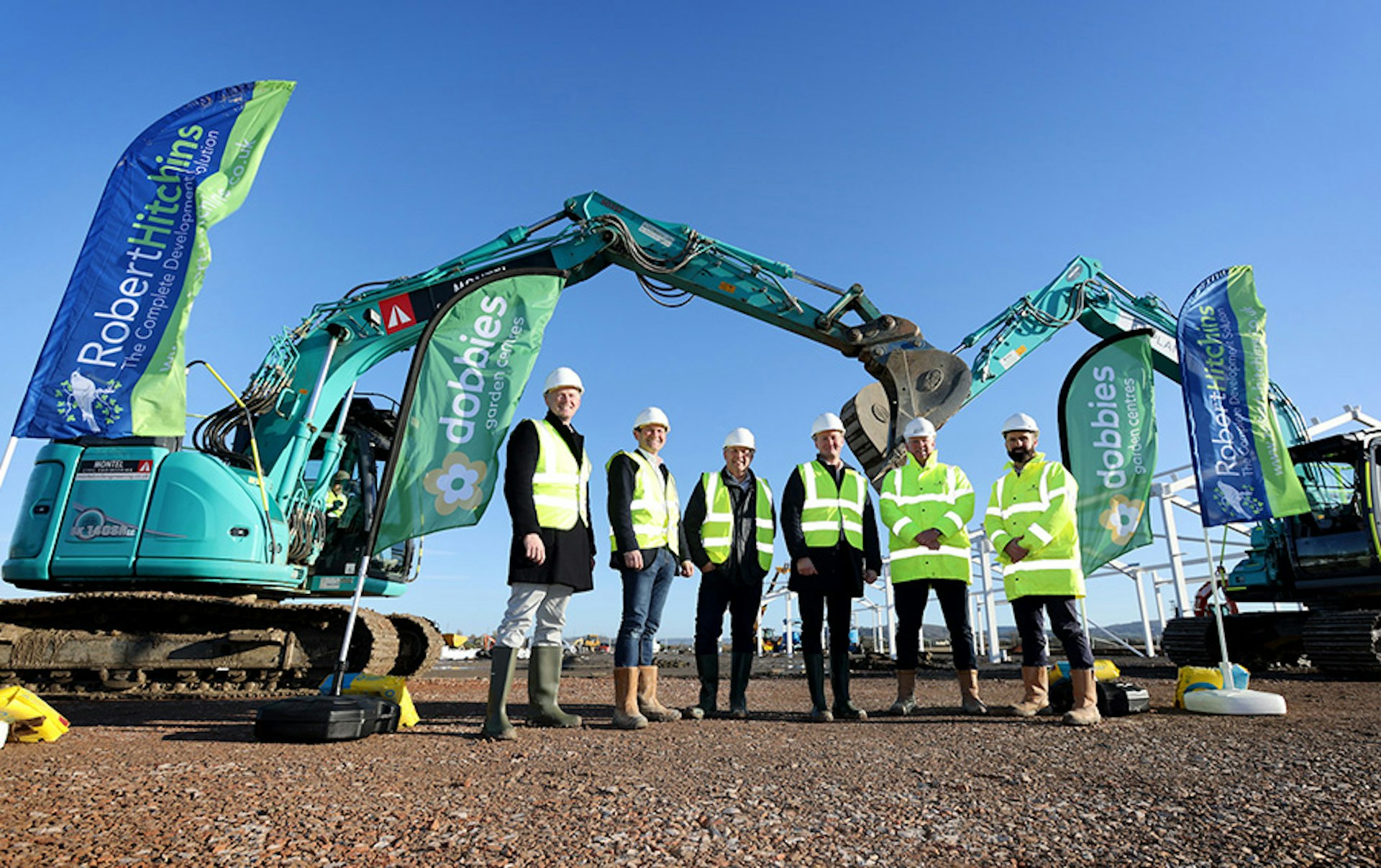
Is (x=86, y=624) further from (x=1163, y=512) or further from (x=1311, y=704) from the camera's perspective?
(x=1163, y=512)

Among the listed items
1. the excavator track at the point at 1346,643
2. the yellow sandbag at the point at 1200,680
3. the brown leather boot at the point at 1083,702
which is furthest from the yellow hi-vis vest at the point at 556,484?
the excavator track at the point at 1346,643

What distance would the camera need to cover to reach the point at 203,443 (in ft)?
26.5

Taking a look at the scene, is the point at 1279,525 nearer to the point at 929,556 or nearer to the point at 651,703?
the point at 929,556

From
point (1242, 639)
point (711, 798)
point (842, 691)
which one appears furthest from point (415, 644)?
point (1242, 639)

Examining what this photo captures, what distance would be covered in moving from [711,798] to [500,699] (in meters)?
1.94

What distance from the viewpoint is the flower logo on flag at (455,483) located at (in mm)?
4938

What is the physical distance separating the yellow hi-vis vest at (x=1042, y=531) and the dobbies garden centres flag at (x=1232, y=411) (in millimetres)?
1788

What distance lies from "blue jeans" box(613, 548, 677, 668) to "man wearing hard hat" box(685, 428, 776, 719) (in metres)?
0.37

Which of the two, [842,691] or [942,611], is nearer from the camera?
[842,691]

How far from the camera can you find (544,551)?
14.8ft

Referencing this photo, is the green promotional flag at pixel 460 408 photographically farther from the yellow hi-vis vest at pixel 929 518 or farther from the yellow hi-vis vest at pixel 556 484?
the yellow hi-vis vest at pixel 929 518

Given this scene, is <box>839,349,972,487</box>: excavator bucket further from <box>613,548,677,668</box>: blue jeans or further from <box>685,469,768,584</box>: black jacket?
<box>613,548,677,668</box>: blue jeans

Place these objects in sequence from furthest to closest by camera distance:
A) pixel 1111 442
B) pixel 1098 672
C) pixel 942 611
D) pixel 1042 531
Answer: pixel 1111 442
pixel 1098 672
pixel 942 611
pixel 1042 531

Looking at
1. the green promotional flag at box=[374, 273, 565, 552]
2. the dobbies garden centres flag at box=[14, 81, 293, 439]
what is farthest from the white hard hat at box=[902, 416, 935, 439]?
the dobbies garden centres flag at box=[14, 81, 293, 439]
